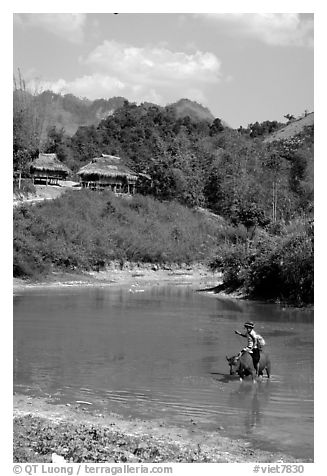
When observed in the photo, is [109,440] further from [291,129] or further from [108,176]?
[291,129]

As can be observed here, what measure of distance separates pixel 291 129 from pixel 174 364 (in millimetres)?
70027

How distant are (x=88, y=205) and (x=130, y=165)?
1291cm

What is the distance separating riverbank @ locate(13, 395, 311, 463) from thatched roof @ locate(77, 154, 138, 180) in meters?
42.3

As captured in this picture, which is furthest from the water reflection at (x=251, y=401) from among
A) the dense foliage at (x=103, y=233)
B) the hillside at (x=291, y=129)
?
the hillside at (x=291, y=129)

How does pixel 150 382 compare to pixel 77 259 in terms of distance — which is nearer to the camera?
pixel 150 382

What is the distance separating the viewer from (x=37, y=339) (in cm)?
1510

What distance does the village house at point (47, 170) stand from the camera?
48094 millimetres

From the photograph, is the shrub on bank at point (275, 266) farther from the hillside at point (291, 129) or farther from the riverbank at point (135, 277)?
the hillside at point (291, 129)

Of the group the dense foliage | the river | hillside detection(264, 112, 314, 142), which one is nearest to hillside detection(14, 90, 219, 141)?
hillside detection(264, 112, 314, 142)

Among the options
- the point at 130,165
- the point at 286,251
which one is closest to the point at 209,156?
the point at 130,165

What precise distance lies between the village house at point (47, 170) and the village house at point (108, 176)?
146cm

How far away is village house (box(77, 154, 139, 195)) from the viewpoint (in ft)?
166

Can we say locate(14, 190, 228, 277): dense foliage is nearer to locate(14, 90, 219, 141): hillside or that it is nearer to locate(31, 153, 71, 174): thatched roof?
locate(31, 153, 71, 174): thatched roof
